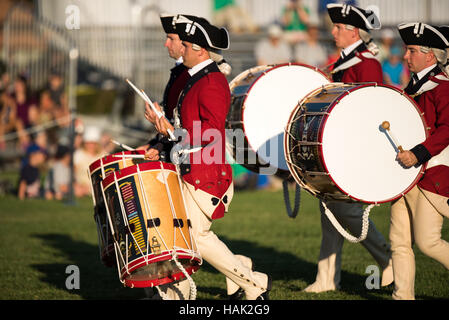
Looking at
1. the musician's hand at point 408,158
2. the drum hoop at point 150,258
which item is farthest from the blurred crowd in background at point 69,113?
the musician's hand at point 408,158

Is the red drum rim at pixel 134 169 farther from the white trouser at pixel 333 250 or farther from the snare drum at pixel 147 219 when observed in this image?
the white trouser at pixel 333 250

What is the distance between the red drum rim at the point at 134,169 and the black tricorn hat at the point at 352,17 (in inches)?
83.2

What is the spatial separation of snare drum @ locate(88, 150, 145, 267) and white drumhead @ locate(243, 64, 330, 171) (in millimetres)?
1215

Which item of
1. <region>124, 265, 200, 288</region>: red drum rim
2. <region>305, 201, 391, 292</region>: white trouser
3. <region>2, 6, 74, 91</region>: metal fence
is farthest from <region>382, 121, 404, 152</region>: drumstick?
<region>2, 6, 74, 91</region>: metal fence

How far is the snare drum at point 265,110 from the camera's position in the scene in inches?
264

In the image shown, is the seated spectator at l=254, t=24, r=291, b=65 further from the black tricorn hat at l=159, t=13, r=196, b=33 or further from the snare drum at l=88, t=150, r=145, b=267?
the snare drum at l=88, t=150, r=145, b=267

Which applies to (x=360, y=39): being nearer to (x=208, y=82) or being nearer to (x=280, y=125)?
(x=280, y=125)

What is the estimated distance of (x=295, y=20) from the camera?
1708 centimetres

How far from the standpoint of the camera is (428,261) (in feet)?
26.8

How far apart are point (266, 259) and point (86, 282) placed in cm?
199

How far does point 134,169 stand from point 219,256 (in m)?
0.97

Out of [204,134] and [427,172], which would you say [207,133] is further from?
[427,172]

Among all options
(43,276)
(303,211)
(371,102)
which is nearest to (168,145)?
(371,102)

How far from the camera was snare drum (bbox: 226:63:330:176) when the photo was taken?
6707 millimetres
